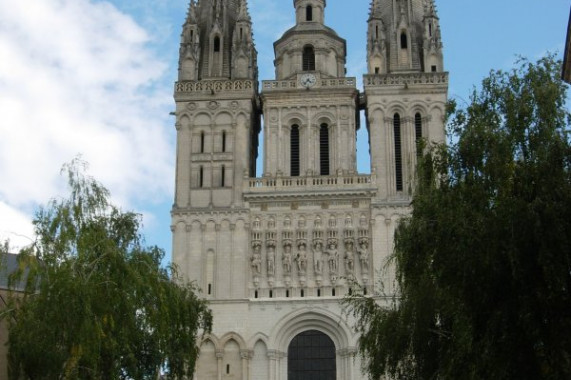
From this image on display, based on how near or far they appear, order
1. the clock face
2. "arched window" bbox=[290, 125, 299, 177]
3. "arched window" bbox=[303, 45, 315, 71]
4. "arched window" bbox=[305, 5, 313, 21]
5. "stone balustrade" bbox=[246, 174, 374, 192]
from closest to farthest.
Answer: "stone balustrade" bbox=[246, 174, 374, 192] < "arched window" bbox=[290, 125, 299, 177] < the clock face < "arched window" bbox=[303, 45, 315, 71] < "arched window" bbox=[305, 5, 313, 21]

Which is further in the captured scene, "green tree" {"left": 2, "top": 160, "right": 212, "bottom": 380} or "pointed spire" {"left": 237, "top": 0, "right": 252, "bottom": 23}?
"pointed spire" {"left": 237, "top": 0, "right": 252, "bottom": 23}

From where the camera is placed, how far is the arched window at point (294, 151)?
150 ft

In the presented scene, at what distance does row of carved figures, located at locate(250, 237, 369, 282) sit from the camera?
42.7 meters

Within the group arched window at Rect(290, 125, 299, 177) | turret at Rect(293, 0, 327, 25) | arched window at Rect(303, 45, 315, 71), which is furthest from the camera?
turret at Rect(293, 0, 327, 25)

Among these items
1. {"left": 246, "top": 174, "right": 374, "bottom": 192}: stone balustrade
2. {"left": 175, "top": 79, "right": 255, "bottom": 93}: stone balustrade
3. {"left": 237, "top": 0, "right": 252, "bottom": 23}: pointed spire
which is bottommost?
{"left": 246, "top": 174, "right": 374, "bottom": 192}: stone balustrade

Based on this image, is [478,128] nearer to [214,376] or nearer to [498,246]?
[498,246]

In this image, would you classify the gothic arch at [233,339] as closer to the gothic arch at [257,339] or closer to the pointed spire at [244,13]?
the gothic arch at [257,339]

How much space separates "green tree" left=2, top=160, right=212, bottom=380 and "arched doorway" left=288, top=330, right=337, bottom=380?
1293cm

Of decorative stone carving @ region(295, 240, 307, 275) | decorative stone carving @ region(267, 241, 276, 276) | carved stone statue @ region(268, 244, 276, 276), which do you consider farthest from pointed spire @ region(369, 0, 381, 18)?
carved stone statue @ region(268, 244, 276, 276)

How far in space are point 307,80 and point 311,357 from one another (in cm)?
1386

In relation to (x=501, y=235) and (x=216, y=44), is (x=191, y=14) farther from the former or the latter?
(x=501, y=235)

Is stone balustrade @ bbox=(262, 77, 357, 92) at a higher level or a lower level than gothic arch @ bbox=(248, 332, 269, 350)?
higher

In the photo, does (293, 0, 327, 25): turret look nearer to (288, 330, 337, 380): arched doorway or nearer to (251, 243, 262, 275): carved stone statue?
(251, 243, 262, 275): carved stone statue

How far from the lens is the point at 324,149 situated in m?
46.2
